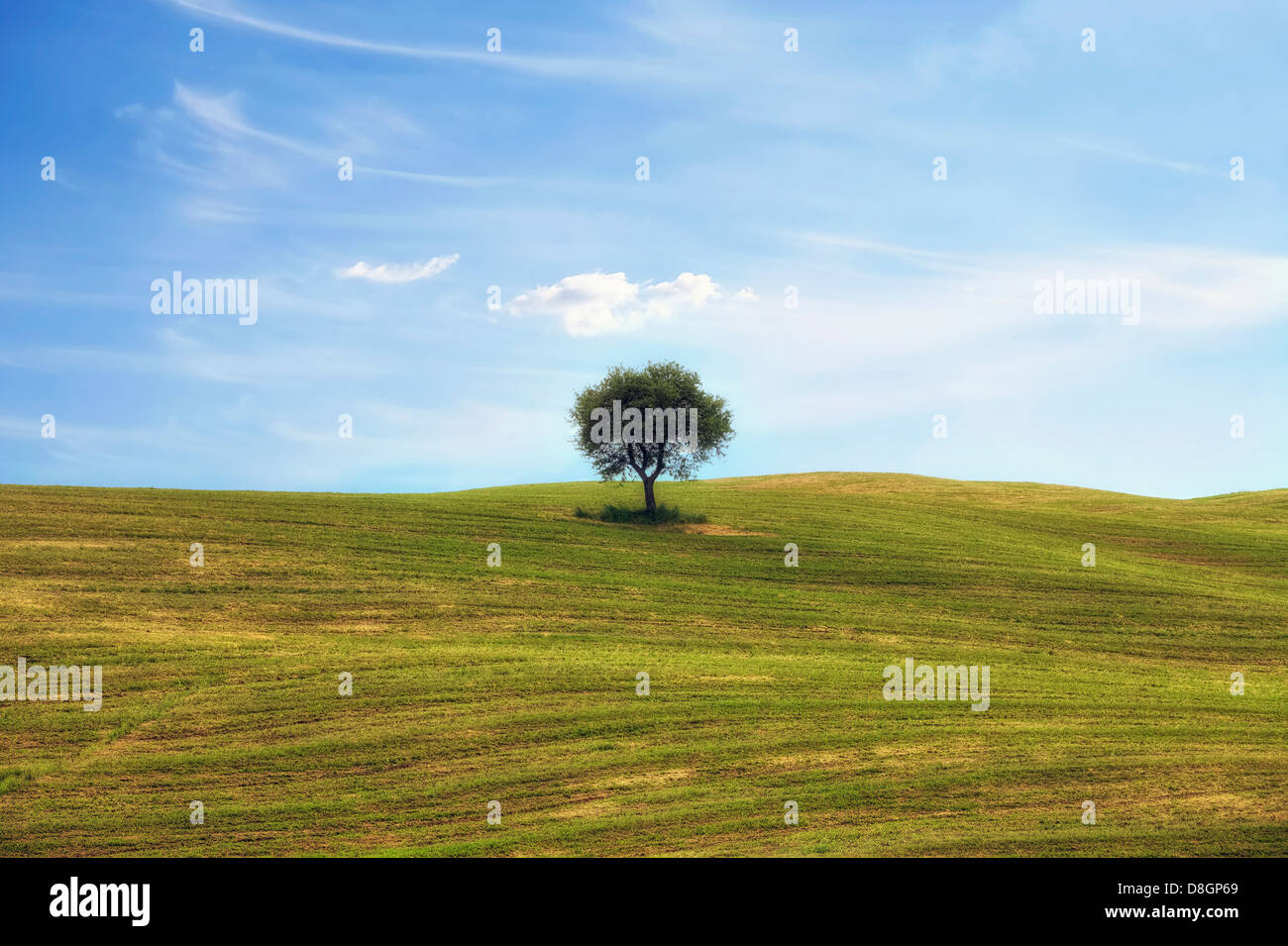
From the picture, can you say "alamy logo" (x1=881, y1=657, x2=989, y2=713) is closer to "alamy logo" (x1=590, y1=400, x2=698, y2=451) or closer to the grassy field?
the grassy field

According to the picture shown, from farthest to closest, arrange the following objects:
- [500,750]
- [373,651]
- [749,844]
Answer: [373,651]
[500,750]
[749,844]

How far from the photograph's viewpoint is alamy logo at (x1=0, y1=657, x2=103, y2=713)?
27219 millimetres

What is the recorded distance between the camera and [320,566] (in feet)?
142

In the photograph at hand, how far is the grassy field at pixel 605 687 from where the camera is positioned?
2008 cm

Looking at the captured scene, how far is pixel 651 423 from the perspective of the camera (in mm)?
57469

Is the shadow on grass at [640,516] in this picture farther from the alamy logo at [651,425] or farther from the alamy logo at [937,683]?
the alamy logo at [937,683]
